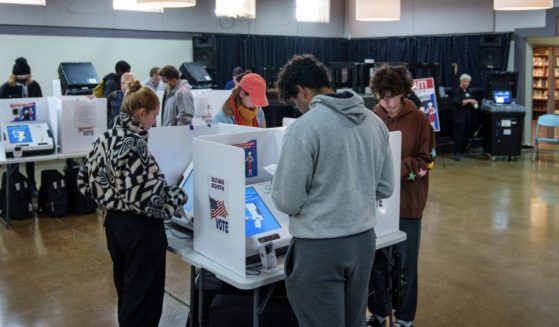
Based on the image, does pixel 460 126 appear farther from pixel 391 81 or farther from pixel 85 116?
pixel 391 81

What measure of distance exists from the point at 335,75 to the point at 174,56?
3.14m

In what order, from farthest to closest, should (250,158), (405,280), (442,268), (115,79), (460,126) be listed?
(460,126), (115,79), (442,268), (405,280), (250,158)

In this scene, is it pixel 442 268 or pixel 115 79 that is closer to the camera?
pixel 442 268

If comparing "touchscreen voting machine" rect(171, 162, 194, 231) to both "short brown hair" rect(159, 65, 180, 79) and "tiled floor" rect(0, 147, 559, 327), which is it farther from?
"short brown hair" rect(159, 65, 180, 79)

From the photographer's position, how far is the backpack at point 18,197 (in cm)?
569

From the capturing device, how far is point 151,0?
5.11 metres

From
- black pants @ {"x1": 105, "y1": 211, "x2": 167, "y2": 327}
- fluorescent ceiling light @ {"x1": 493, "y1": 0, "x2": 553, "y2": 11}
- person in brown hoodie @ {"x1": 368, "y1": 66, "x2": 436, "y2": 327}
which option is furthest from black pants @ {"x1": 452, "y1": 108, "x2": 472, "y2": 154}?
black pants @ {"x1": 105, "y1": 211, "x2": 167, "y2": 327}

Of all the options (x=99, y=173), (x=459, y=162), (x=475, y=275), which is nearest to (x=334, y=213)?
(x=99, y=173)

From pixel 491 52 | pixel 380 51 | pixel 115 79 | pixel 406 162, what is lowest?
pixel 406 162

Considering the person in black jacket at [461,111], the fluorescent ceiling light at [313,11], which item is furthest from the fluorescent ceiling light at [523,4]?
the fluorescent ceiling light at [313,11]

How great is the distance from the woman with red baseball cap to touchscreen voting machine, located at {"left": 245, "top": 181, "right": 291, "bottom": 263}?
105 centimetres

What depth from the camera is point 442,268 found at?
14.3ft

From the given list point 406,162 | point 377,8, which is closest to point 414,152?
point 406,162

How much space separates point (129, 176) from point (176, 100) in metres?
3.37
